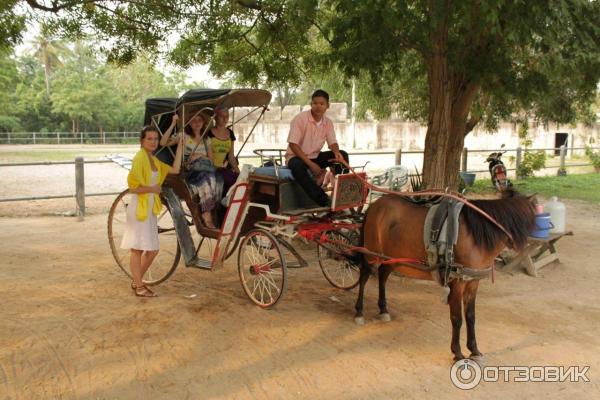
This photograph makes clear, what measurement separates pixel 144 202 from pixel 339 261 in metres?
2.27

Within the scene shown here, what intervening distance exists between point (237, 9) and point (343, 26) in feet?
8.33

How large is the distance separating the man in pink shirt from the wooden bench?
2.82 m

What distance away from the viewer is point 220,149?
20.1ft

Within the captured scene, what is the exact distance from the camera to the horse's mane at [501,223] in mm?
4125

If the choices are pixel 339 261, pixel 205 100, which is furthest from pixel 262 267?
pixel 205 100

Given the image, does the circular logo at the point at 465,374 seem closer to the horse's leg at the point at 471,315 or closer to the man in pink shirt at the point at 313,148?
the horse's leg at the point at 471,315

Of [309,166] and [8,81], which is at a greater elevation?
[8,81]

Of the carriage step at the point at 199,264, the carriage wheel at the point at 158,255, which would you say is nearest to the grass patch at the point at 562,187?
the carriage wheel at the point at 158,255

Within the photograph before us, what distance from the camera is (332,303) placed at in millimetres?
5555

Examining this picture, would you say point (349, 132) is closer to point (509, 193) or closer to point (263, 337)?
point (509, 193)

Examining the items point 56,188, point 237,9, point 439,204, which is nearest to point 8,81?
point 56,188

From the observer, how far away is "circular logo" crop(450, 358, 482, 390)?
3.87m

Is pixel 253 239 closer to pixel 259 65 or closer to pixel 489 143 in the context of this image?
pixel 259 65

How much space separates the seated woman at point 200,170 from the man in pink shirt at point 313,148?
99cm
